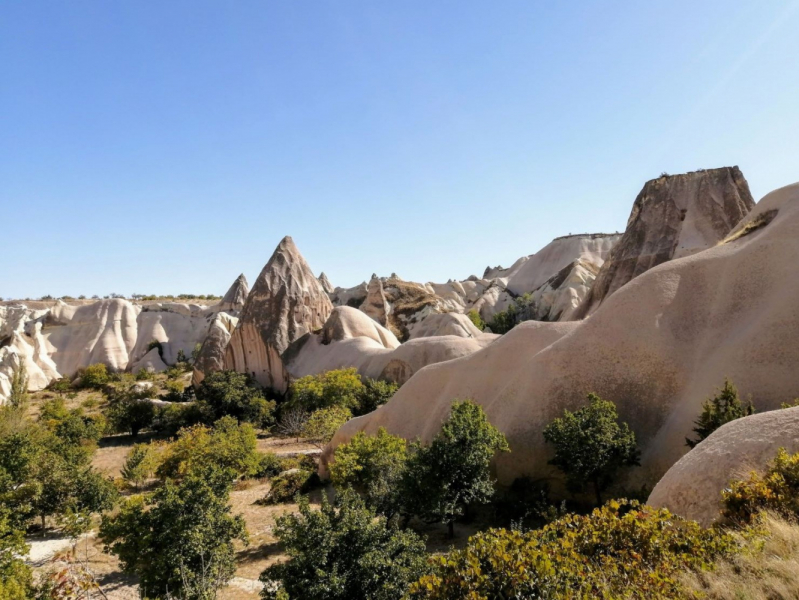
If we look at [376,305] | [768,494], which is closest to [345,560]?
[768,494]

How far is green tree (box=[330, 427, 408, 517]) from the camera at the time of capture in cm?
1423

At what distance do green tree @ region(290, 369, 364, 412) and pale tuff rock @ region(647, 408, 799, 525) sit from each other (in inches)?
891

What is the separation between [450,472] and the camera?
13.5 metres

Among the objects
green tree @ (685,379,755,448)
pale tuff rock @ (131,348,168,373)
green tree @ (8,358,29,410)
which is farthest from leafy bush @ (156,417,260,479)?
pale tuff rock @ (131,348,168,373)

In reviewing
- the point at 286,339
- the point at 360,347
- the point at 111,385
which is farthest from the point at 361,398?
the point at 111,385

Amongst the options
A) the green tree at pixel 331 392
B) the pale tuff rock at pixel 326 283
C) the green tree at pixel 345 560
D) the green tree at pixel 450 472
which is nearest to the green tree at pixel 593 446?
the green tree at pixel 450 472

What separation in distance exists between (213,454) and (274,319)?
23.1m

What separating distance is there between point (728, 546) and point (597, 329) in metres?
11.6

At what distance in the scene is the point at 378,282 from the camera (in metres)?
54.8

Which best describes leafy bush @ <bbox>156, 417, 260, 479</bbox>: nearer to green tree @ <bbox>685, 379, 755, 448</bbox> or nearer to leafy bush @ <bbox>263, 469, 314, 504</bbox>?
leafy bush @ <bbox>263, 469, 314, 504</bbox>

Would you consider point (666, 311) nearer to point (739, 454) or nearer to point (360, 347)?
point (739, 454)

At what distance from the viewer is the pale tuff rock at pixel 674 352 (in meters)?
13.1

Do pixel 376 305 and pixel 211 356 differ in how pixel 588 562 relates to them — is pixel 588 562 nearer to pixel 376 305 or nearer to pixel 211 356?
pixel 211 356

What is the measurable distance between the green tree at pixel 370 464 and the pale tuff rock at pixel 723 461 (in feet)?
25.0
